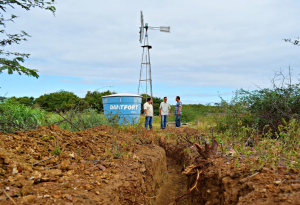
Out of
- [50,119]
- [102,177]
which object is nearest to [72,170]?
[102,177]

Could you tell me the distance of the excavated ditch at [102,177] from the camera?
2.37 m

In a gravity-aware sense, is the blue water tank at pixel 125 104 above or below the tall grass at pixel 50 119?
above

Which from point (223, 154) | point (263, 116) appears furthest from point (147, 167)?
point (263, 116)

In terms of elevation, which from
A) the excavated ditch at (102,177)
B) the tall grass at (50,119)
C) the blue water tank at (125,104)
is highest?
the blue water tank at (125,104)

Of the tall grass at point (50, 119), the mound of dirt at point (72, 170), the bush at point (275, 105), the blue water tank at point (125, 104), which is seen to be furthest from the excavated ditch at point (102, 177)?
the blue water tank at point (125, 104)

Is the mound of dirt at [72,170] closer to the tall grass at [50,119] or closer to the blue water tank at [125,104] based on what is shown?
Answer: the tall grass at [50,119]

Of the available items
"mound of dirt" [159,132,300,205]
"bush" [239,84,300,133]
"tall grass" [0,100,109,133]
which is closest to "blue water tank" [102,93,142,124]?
"tall grass" [0,100,109,133]

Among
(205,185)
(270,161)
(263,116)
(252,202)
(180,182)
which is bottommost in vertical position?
(180,182)

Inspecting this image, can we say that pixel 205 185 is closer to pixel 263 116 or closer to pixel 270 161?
pixel 270 161

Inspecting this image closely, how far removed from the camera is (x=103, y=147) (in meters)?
4.43

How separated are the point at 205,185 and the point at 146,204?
1034 millimetres

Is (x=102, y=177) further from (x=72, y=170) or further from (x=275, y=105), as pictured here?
(x=275, y=105)

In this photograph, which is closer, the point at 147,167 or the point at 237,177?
the point at 237,177

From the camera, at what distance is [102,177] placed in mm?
3051
